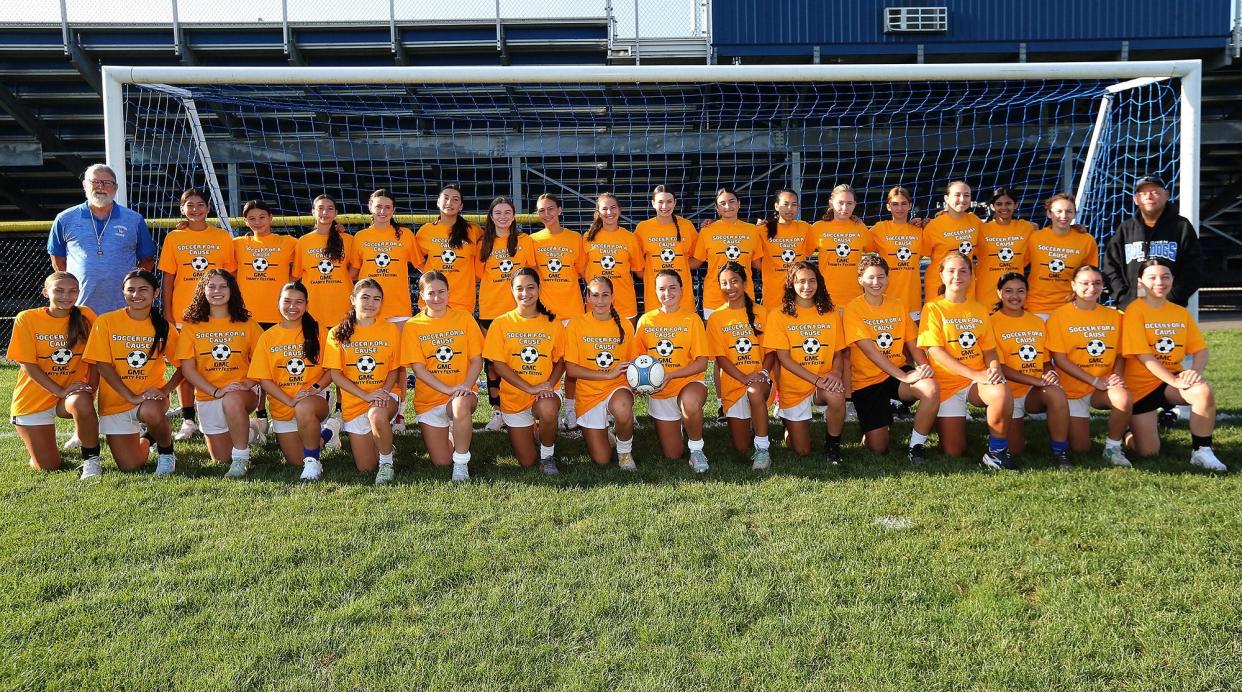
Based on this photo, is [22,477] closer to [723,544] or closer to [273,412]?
[273,412]

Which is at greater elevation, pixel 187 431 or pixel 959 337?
pixel 959 337

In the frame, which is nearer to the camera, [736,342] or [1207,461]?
[1207,461]

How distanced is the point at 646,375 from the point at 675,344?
37 cm

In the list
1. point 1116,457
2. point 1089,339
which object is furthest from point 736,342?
point 1116,457

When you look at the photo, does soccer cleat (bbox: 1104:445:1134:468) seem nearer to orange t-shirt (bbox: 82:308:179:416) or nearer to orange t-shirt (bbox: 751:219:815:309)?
orange t-shirt (bbox: 751:219:815:309)

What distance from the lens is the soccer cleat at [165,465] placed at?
369 centimetres

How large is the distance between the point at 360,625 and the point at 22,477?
104 inches

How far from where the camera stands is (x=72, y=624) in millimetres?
2184

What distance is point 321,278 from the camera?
14.9 feet

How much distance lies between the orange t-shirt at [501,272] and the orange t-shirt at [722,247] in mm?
1098

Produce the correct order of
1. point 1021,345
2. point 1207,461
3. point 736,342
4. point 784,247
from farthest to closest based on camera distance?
point 784,247, point 736,342, point 1021,345, point 1207,461

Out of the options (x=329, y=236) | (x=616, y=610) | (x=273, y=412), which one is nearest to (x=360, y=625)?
(x=616, y=610)

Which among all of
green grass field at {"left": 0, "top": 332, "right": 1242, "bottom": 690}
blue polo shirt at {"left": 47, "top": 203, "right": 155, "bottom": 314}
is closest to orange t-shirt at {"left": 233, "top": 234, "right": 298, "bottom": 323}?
blue polo shirt at {"left": 47, "top": 203, "right": 155, "bottom": 314}

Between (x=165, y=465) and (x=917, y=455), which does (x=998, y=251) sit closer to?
(x=917, y=455)
